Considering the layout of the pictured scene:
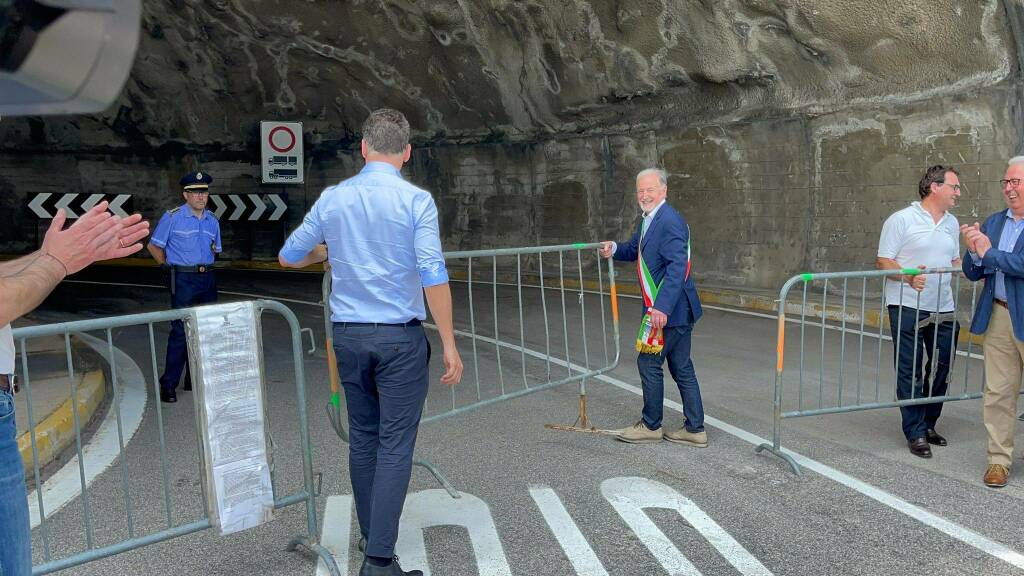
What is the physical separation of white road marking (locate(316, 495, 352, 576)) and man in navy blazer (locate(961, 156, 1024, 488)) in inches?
145

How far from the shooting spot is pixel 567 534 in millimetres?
4332

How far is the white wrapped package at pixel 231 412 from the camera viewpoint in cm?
375

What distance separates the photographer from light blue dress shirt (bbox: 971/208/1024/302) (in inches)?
206

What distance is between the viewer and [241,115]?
20406 mm

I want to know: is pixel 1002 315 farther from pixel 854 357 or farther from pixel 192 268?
pixel 192 268

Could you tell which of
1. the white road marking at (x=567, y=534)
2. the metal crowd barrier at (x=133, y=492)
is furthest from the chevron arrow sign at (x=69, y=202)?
the white road marking at (x=567, y=534)

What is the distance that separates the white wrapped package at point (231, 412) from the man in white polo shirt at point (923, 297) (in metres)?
4.21

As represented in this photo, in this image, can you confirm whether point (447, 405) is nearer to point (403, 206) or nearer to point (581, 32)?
point (403, 206)

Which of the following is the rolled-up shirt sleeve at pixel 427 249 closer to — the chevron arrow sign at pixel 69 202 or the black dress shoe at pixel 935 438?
the black dress shoe at pixel 935 438

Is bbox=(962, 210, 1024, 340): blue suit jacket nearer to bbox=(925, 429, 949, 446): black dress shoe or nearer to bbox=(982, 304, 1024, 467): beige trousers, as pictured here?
bbox=(982, 304, 1024, 467): beige trousers

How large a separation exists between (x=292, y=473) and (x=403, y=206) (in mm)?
2352

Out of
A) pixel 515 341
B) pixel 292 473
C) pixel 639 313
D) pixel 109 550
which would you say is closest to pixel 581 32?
pixel 639 313

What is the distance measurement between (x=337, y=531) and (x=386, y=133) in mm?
2031

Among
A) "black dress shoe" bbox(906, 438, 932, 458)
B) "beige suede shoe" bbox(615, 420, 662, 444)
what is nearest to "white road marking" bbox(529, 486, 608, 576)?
"beige suede shoe" bbox(615, 420, 662, 444)
